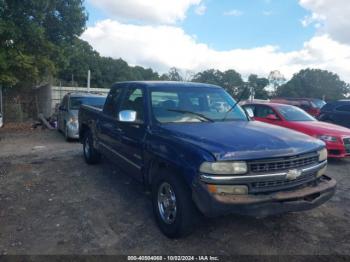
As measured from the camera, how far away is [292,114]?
9.14m

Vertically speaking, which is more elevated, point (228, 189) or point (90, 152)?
point (228, 189)

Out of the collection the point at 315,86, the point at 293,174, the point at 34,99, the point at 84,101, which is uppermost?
the point at 315,86

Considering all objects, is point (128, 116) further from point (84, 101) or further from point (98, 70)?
point (98, 70)

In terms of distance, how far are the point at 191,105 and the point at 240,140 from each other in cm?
134

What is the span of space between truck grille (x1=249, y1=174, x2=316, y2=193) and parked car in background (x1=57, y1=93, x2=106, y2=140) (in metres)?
7.47

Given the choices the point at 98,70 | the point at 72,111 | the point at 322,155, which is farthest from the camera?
the point at 98,70

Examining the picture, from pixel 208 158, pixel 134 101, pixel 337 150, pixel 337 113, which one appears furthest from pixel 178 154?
pixel 337 113

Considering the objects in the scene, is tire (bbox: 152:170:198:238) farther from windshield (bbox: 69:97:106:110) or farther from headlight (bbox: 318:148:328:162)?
windshield (bbox: 69:97:106:110)

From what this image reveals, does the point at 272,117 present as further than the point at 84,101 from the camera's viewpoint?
No

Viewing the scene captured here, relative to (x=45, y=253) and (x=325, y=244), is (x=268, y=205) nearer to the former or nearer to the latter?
(x=325, y=244)

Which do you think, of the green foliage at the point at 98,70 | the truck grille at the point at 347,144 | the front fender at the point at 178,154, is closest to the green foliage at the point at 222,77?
the green foliage at the point at 98,70

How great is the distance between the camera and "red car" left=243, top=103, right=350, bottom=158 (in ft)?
25.6

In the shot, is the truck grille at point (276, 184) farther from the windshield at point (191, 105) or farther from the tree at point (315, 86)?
the tree at point (315, 86)

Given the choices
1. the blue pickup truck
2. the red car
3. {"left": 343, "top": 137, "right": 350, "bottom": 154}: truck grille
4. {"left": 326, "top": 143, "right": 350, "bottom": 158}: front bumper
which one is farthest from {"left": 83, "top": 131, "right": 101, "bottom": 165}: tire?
{"left": 343, "top": 137, "right": 350, "bottom": 154}: truck grille
